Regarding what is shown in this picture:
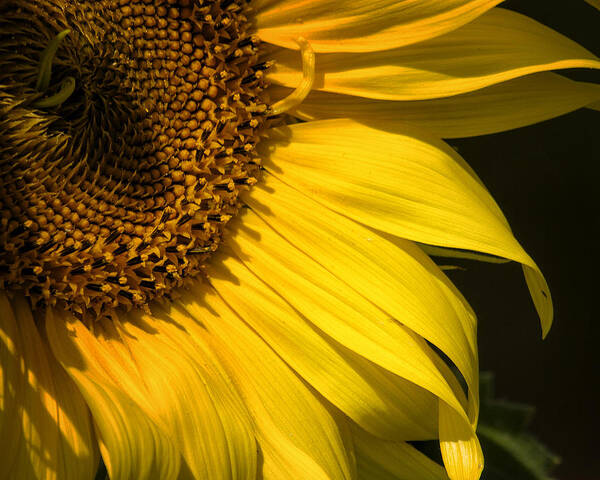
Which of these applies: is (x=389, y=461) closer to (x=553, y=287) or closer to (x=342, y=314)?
(x=342, y=314)

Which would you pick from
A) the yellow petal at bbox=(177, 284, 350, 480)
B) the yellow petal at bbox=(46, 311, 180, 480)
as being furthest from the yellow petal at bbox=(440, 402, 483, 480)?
the yellow petal at bbox=(46, 311, 180, 480)

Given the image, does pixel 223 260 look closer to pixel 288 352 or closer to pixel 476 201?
pixel 288 352

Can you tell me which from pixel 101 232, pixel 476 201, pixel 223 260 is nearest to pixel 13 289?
pixel 101 232

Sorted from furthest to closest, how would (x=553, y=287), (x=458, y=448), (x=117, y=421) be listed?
(x=553, y=287), (x=458, y=448), (x=117, y=421)

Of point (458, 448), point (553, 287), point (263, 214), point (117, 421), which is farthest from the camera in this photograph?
point (553, 287)

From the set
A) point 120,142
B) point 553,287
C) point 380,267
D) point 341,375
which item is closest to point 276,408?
point 341,375

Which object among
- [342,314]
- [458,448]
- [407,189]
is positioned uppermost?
[407,189]
